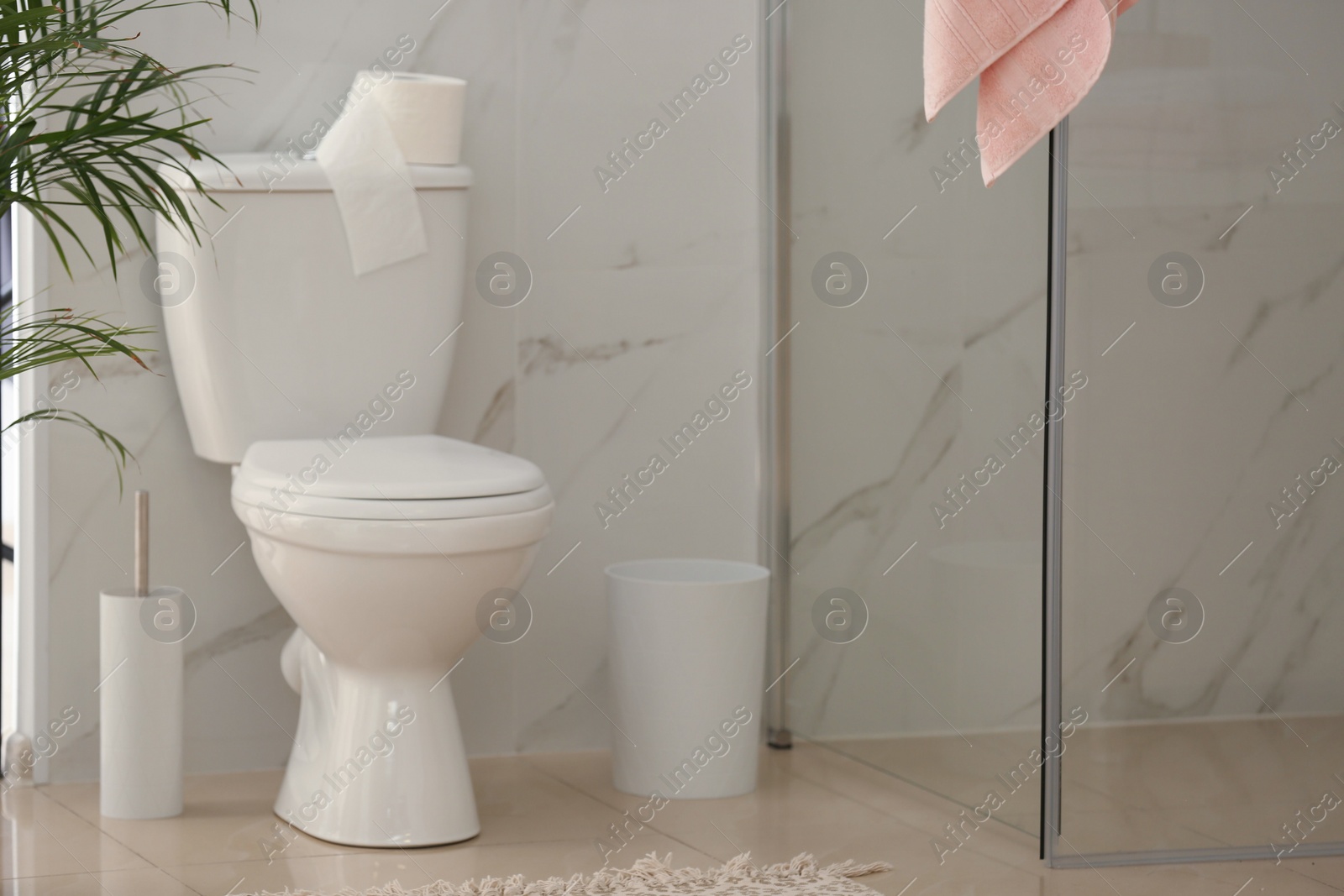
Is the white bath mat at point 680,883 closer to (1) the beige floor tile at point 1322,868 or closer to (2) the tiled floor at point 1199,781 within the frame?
(2) the tiled floor at point 1199,781

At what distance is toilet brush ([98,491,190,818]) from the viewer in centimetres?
197

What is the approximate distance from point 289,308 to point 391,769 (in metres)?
0.66

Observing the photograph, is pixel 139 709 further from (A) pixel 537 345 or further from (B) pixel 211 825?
(A) pixel 537 345

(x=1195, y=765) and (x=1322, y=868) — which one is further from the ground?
(x=1195, y=765)

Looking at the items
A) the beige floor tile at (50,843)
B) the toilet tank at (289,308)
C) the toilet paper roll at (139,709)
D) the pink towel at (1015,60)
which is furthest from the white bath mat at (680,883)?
the pink towel at (1015,60)

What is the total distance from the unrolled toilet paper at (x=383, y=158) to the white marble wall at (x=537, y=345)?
0.57 feet

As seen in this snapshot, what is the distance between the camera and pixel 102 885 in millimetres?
1730

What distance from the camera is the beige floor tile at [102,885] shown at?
170 centimetres

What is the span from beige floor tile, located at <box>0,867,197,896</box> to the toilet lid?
0.49m

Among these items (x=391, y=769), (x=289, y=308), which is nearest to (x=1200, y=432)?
(x=391, y=769)

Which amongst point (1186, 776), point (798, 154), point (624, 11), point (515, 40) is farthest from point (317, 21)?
point (1186, 776)

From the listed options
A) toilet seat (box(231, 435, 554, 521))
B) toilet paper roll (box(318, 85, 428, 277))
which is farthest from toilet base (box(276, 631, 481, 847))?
toilet paper roll (box(318, 85, 428, 277))

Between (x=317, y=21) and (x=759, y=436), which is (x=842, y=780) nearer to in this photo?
(x=759, y=436)

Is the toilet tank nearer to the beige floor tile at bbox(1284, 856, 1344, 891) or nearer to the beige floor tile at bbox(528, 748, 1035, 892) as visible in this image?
the beige floor tile at bbox(528, 748, 1035, 892)
